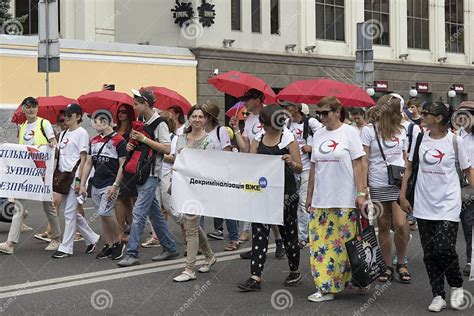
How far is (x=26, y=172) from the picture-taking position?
9867 millimetres

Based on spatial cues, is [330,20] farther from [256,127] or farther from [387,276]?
[387,276]

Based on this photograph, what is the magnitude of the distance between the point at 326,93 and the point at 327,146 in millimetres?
3596

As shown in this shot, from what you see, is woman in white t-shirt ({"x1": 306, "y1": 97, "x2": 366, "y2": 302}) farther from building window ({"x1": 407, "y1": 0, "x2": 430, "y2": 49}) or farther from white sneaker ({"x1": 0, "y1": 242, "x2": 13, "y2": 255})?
building window ({"x1": 407, "y1": 0, "x2": 430, "y2": 49})

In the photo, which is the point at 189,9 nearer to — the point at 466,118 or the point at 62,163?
the point at 62,163

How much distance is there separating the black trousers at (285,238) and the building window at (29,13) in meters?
23.2

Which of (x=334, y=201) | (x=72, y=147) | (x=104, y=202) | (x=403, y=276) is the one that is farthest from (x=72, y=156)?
(x=403, y=276)

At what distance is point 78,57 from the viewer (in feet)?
76.2

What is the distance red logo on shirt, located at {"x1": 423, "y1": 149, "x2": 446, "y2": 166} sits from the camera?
6812 mm

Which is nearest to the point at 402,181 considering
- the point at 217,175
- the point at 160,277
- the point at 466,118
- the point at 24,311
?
the point at 466,118

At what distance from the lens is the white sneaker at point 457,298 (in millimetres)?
6766

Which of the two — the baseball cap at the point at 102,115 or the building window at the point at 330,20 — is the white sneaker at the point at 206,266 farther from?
the building window at the point at 330,20

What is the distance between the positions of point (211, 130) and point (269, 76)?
62.0 ft

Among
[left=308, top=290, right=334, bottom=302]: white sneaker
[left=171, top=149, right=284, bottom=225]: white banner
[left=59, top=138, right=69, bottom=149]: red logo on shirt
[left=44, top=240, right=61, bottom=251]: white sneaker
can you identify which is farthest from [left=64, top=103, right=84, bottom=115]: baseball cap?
[left=308, top=290, right=334, bottom=302]: white sneaker

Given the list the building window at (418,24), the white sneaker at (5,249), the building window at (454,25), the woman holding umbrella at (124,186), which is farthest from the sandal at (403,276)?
the building window at (454,25)
